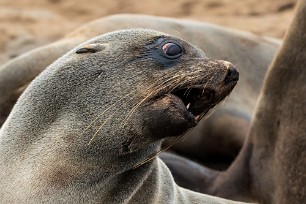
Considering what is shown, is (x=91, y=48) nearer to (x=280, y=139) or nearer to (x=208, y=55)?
(x=280, y=139)

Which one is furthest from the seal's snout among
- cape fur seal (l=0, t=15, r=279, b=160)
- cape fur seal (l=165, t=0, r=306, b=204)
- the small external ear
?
cape fur seal (l=0, t=15, r=279, b=160)

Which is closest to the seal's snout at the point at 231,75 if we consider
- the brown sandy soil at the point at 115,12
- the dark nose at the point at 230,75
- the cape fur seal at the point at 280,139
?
the dark nose at the point at 230,75

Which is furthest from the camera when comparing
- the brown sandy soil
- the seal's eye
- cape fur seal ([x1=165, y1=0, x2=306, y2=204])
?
the brown sandy soil

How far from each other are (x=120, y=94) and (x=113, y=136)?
0.59 ft

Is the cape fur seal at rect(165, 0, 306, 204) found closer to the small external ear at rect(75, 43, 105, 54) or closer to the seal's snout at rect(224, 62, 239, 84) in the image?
the seal's snout at rect(224, 62, 239, 84)

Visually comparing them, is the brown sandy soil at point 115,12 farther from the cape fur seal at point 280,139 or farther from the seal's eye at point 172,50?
the seal's eye at point 172,50

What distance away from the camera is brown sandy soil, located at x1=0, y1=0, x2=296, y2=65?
9.98m

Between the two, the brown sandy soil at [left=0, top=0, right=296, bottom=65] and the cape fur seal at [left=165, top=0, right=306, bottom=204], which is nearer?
the cape fur seal at [left=165, top=0, right=306, bottom=204]

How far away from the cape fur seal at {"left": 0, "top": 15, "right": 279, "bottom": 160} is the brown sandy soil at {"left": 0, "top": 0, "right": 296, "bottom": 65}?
219cm

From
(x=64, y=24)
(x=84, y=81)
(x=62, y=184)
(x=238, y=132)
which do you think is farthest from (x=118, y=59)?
(x=64, y=24)

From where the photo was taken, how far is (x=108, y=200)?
3947 mm

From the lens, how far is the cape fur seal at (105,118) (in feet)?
12.6

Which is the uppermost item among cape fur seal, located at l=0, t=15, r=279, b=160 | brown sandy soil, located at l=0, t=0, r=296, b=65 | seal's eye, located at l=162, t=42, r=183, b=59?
seal's eye, located at l=162, t=42, r=183, b=59

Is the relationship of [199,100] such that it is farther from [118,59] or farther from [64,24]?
[64,24]
